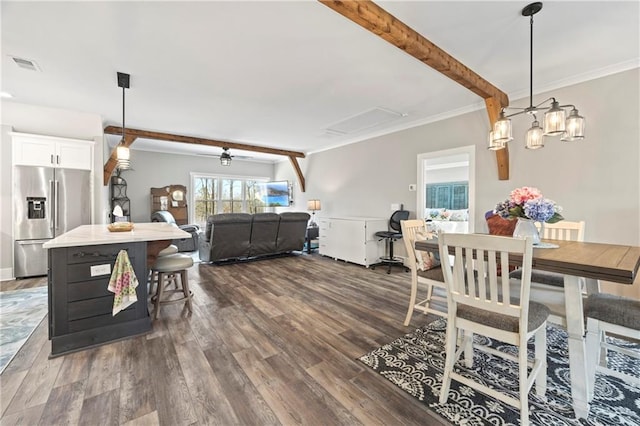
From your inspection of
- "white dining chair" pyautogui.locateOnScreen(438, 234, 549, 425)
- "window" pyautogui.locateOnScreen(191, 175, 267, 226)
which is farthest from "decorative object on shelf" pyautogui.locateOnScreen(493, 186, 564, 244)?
"window" pyautogui.locateOnScreen(191, 175, 267, 226)

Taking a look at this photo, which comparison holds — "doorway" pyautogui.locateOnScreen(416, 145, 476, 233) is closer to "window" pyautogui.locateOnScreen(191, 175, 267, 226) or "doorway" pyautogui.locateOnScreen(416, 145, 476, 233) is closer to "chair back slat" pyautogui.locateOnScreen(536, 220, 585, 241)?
"chair back slat" pyautogui.locateOnScreen(536, 220, 585, 241)

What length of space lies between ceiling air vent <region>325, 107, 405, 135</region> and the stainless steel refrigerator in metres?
4.43

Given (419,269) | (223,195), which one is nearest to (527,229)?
(419,269)

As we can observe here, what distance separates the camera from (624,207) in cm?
281

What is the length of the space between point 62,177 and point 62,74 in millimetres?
1930

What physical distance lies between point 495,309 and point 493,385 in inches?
27.4

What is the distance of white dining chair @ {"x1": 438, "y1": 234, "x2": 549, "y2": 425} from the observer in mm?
1340

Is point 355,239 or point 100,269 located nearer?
point 100,269

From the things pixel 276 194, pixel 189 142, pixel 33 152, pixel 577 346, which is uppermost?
pixel 189 142

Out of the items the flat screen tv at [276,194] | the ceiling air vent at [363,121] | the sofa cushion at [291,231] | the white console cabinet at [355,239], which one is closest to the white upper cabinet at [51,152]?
the sofa cushion at [291,231]

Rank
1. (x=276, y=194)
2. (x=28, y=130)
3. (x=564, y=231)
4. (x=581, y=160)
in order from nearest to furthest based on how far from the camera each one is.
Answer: (x=564, y=231), (x=581, y=160), (x=28, y=130), (x=276, y=194)

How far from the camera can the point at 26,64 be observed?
2770 millimetres

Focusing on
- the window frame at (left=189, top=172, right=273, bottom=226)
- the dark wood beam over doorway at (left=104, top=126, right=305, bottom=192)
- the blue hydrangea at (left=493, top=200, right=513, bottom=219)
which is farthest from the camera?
the window frame at (left=189, top=172, right=273, bottom=226)

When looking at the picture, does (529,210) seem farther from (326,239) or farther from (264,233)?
(264,233)
